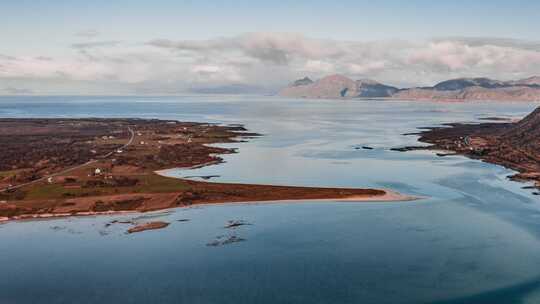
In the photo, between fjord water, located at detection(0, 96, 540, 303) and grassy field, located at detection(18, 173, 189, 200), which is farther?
grassy field, located at detection(18, 173, 189, 200)

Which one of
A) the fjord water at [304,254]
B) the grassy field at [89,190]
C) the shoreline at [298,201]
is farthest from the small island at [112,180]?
the fjord water at [304,254]

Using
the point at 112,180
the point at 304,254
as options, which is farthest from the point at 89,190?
the point at 304,254

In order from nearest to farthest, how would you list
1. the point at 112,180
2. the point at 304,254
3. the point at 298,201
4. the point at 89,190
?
the point at 304,254 → the point at 298,201 → the point at 89,190 → the point at 112,180

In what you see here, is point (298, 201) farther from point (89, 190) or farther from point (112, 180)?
point (89, 190)

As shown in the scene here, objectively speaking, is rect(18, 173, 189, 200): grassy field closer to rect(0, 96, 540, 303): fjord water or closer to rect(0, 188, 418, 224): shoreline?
rect(0, 188, 418, 224): shoreline

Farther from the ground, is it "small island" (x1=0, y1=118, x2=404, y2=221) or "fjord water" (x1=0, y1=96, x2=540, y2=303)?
"small island" (x1=0, y1=118, x2=404, y2=221)

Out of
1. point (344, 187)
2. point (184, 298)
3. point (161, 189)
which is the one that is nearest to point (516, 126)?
point (344, 187)

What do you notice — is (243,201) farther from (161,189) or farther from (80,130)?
(80,130)

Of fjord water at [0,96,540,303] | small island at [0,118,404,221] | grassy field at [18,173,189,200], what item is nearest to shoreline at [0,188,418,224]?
small island at [0,118,404,221]
